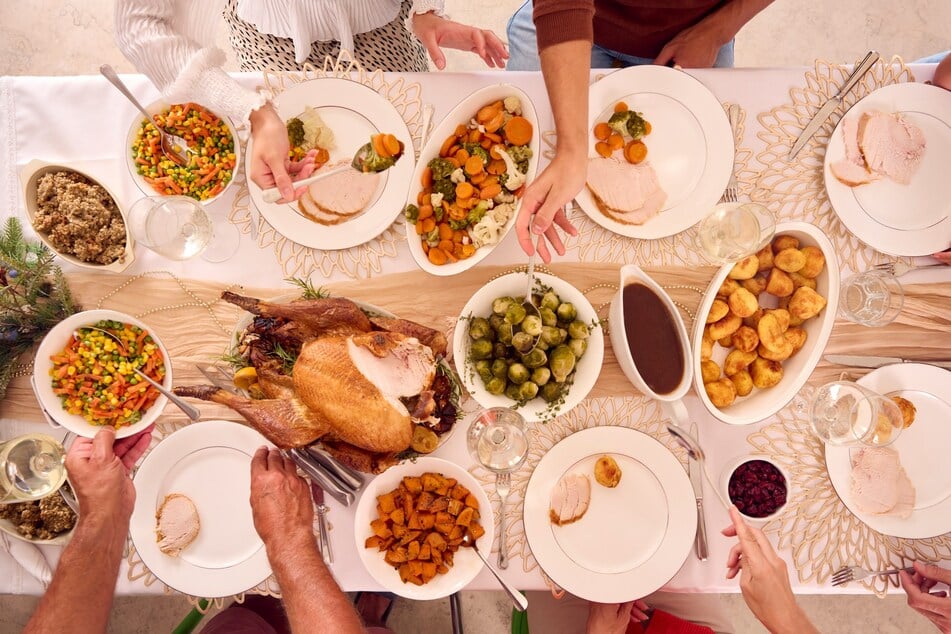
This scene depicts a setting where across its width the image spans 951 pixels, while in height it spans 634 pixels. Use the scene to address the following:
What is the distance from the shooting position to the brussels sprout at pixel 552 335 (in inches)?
51.7

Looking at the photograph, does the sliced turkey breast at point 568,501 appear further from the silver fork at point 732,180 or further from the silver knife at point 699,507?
the silver fork at point 732,180

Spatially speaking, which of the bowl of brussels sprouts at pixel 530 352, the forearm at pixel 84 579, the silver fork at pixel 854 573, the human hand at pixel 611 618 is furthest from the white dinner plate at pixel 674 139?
the forearm at pixel 84 579

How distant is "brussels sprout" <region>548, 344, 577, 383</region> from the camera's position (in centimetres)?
130

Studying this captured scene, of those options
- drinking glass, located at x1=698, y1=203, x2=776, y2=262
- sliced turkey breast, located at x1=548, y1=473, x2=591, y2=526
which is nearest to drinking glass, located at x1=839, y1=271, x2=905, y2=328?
drinking glass, located at x1=698, y1=203, x2=776, y2=262

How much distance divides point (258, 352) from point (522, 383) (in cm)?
61

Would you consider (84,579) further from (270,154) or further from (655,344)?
(655,344)

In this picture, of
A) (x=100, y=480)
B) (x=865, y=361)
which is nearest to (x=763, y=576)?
(x=865, y=361)

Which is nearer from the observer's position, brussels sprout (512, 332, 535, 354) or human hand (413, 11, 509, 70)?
brussels sprout (512, 332, 535, 354)

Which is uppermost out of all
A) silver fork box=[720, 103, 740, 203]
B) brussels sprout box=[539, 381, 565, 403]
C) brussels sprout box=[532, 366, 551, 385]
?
silver fork box=[720, 103, 740, 203]

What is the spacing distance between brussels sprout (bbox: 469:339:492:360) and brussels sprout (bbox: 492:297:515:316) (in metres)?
0.07

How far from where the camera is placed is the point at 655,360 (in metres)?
1.36

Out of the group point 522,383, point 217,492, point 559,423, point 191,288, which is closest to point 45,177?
point 191,288

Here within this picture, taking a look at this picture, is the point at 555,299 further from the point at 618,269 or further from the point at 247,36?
the point at 247,36

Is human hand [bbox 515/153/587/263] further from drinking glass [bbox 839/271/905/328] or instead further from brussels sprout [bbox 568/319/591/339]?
drinking glass [bbox 839/271/905/328]
